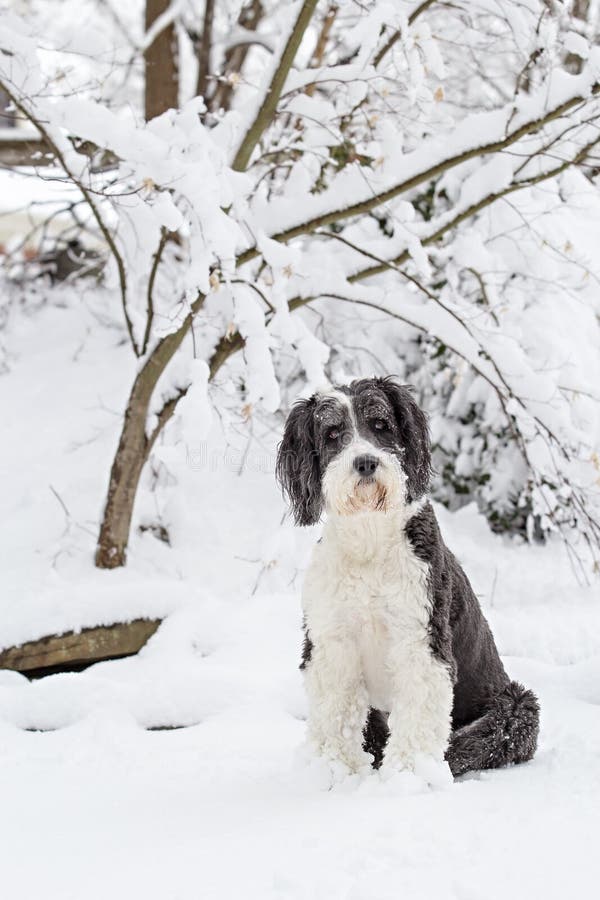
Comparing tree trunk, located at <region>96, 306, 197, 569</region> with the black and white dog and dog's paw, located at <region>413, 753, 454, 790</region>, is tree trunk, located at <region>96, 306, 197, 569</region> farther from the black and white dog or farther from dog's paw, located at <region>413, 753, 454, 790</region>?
dog's paw, located at <region>413, 753, 454, 790</region>

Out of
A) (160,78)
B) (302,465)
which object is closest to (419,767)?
(302,465)

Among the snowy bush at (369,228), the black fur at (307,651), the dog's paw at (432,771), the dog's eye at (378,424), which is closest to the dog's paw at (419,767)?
the dog's paw at (432,771)

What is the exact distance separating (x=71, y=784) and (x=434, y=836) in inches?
65.0

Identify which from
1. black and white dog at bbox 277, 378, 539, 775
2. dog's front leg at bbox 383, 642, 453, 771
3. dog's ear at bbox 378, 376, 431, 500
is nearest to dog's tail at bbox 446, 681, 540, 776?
black and white dog at bbox 277, 378, 539, 775

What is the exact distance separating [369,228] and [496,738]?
202 inches

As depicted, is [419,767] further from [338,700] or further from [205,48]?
[205,48]

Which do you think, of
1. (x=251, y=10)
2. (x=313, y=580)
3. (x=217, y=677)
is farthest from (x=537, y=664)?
(x=251, y=10)

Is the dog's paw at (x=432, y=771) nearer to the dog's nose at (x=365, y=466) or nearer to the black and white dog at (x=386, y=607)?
the black and white dog at (x=386, y=607)

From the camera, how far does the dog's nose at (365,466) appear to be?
3178 mm

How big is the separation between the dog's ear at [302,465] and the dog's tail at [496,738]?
98cm

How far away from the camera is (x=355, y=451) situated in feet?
10.7

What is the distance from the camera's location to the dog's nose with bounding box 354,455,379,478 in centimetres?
318

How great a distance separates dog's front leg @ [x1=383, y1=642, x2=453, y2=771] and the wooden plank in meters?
2.51

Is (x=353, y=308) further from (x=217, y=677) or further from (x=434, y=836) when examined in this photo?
(x=434, y=836)
